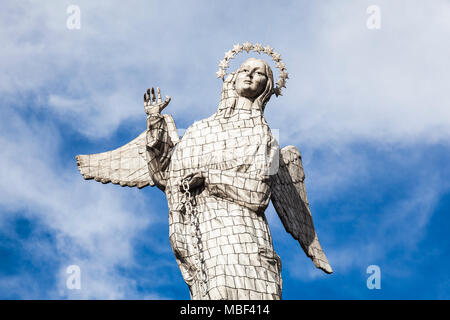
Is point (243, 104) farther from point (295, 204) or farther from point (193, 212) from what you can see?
point (193, 212)

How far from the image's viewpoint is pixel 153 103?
16.4 m

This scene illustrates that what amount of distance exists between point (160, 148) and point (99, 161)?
1.88m

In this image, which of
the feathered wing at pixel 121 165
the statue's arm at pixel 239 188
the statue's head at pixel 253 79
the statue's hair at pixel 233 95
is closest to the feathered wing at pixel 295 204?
the statue's arm at pixel 239 188

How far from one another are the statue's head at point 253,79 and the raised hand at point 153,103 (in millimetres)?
1397

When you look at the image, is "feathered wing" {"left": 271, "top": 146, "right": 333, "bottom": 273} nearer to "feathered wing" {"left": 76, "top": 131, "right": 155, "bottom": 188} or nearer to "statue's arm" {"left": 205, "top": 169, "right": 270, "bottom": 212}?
"statue's arm" {"left": 205, "top": 169, "right": 270, "bottom": 212}

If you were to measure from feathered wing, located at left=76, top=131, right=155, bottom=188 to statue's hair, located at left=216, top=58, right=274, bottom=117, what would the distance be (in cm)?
162

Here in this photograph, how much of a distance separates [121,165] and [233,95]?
229 cm

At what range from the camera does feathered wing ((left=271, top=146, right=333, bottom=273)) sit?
17.2 metres

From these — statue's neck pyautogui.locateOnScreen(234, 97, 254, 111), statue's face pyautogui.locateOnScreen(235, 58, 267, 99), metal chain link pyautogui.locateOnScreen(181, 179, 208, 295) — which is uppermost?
statue's face pyautogui.locateOnScreen(235, 58, 267, 99)

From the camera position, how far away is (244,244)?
15.8 m

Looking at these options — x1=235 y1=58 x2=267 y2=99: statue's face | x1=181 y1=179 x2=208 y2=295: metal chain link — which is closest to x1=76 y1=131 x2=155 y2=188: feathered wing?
x1=181 y1=179 x2=208 y2=295: metal chain link

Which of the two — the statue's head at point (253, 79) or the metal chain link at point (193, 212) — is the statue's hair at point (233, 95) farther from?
the metal chain link at point (193, 212)
